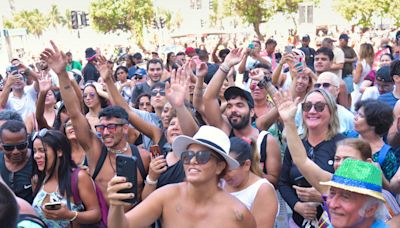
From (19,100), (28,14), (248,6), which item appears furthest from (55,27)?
(19,100)

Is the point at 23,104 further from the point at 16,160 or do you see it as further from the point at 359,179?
the point at 359,179

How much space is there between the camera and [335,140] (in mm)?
4012

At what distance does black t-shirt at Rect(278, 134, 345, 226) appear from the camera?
391cm

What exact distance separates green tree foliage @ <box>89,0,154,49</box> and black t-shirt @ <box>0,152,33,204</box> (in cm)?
3587

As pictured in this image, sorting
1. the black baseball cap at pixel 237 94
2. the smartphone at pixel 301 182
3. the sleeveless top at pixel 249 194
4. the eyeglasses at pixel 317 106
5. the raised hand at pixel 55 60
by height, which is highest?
the raised hand at pixel 55 60

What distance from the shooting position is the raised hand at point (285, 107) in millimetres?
3752

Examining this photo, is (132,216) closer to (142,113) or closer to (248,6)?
(142,113)

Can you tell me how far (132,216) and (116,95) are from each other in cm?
273

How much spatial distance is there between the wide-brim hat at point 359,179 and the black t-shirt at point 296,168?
3.82 feet

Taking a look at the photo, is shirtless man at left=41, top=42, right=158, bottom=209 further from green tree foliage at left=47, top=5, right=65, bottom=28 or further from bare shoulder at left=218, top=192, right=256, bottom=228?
green tree foliage at left=47, top=5, right=65, bottom=28

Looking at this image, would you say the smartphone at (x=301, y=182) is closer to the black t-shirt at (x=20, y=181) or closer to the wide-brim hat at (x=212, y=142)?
the wide-brim hat at (x=212, y=142)

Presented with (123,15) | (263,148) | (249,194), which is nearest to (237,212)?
(249,194)

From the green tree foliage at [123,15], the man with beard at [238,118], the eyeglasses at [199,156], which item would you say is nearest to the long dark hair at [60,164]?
the eyeglasses at [199,156]

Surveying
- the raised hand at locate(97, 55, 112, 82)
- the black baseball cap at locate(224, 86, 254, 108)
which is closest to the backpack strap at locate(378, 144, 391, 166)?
the black baseball cap at locate(224, 86, 254, 108)
